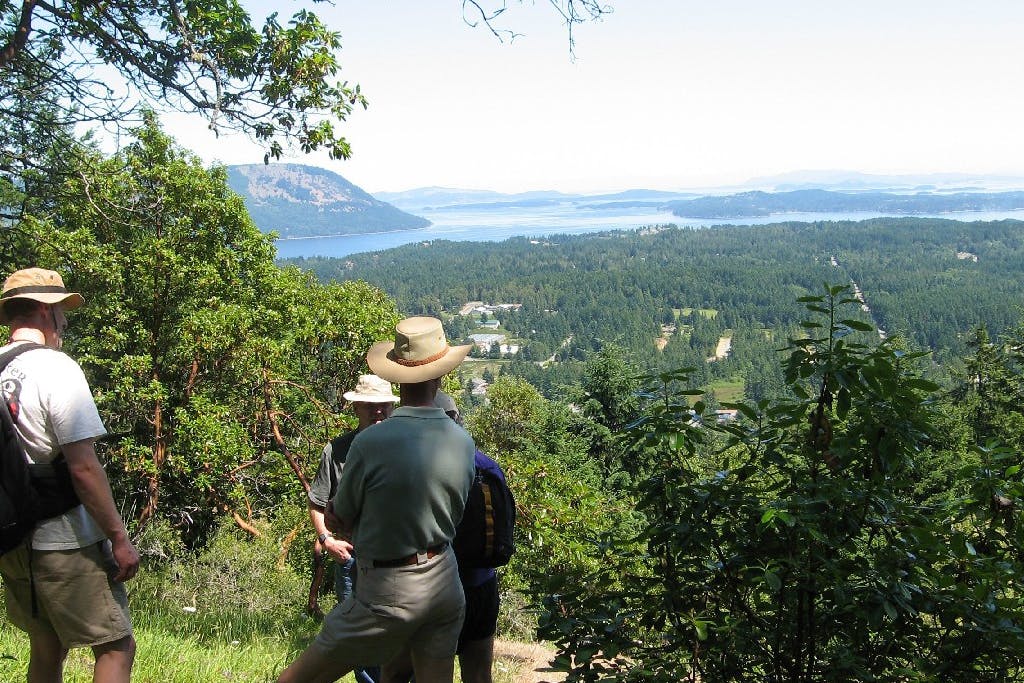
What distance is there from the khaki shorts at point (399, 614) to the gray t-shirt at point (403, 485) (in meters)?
0.08

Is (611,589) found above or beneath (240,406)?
above

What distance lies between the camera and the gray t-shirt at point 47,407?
2.38 metres

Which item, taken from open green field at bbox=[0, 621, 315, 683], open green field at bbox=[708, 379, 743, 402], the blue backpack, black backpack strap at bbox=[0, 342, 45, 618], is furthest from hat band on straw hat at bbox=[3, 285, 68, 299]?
open green field at bbox=[708, 379, 743, 402]

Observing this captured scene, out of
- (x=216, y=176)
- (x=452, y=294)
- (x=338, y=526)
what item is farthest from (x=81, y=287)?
(x=452, y=294)

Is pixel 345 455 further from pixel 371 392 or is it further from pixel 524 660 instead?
pixel 524 660

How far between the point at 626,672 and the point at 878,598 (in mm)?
768

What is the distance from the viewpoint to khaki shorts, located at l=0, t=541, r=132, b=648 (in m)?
2.46

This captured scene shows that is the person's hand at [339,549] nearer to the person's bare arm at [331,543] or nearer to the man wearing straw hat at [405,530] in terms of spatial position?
the person's bare arm at [331,543]

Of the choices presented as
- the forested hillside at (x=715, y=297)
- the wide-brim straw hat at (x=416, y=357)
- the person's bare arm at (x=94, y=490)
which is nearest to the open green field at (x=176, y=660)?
the person's bare arm at (x=94, y=490)

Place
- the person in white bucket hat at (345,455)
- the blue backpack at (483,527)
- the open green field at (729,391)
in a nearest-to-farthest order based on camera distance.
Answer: the blue backpack at (483,527)
the open green field at (729,391)
the person in white bucket hat at (345,455)

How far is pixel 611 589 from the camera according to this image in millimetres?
2572

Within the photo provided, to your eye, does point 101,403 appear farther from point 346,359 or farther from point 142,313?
point 346,359

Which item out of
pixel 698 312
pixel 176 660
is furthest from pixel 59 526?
pixel 698 312

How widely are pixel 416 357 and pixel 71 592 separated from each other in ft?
4.57
